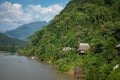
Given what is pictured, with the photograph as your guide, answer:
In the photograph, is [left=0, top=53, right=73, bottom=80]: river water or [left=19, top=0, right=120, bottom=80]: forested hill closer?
[left=19, top=0, right=120, bottom=80]: forested hill

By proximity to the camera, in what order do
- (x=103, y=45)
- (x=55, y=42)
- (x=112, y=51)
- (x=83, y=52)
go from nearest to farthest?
(x=112, y=51), (x=103, y=45), (x=83, y=52), (x=55, y=42)

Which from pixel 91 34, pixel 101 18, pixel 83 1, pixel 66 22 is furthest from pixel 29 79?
pixel 83 1

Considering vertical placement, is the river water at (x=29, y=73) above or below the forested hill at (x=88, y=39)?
below

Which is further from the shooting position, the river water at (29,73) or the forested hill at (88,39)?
the river water at (29,73)

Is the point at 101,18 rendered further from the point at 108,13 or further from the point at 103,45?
the point at 103,45

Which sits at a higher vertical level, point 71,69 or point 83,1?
point 83,1

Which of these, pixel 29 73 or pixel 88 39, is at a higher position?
pixel 88 39

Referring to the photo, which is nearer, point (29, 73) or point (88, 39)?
point (29, 73)

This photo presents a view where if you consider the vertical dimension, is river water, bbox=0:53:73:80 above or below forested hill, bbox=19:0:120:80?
below
